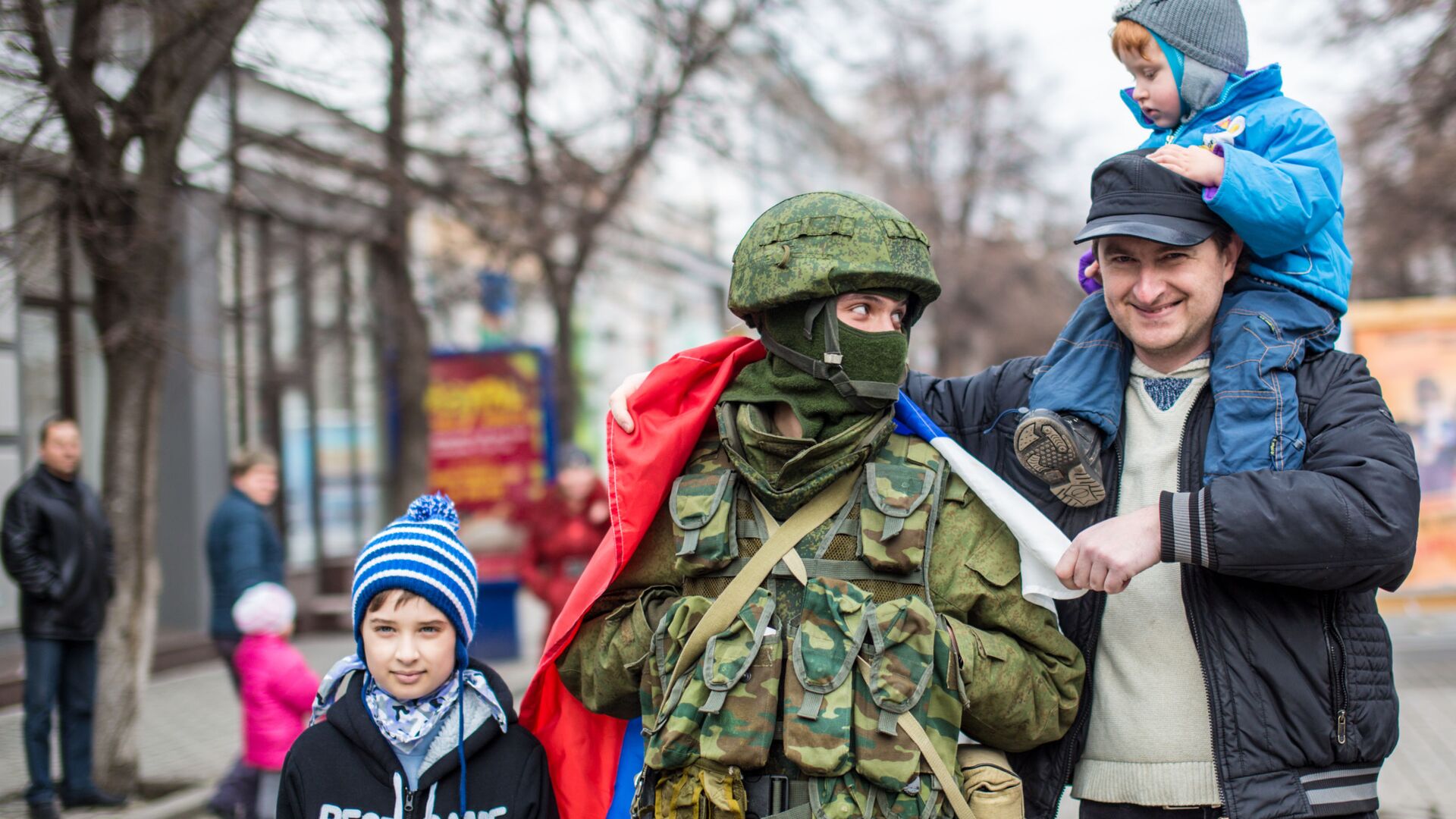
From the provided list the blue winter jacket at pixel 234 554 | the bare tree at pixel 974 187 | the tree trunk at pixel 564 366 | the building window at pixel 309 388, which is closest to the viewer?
the blue winter jacket at pixel 234 554

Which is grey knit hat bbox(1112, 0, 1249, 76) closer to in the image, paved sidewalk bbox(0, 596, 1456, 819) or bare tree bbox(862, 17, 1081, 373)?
paved sidewalk bbox(0, 596, 1456, 819)

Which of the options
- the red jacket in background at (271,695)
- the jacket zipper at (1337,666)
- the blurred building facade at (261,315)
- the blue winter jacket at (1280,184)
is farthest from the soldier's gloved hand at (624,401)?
the blurred building facade at (261,315)

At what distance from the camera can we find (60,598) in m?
6.34

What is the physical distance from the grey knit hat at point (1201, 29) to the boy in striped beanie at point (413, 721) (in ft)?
6.12

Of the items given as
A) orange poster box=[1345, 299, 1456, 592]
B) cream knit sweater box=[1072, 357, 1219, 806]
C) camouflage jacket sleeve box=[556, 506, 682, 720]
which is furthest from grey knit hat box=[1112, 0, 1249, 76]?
orange poster box=[1345, 299, 1456, 592]

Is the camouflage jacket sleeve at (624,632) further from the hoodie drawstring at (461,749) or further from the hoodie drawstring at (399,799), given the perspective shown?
the hoodie drawstring at (399,799)

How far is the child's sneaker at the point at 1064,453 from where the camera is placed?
2.34 m

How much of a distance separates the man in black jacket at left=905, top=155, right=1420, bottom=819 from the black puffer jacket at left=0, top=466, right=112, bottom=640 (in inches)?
221

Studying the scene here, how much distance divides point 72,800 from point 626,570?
16.9ft

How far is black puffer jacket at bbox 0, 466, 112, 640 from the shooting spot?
20.7 ft

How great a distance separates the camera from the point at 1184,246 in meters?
2.31

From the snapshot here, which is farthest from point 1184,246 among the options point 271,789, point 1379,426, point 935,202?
point 935,202

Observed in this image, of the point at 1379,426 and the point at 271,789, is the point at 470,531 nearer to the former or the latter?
the point at 271,789

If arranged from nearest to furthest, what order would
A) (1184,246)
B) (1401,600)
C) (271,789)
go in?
(1184,246), (271,789), (1401,600)
